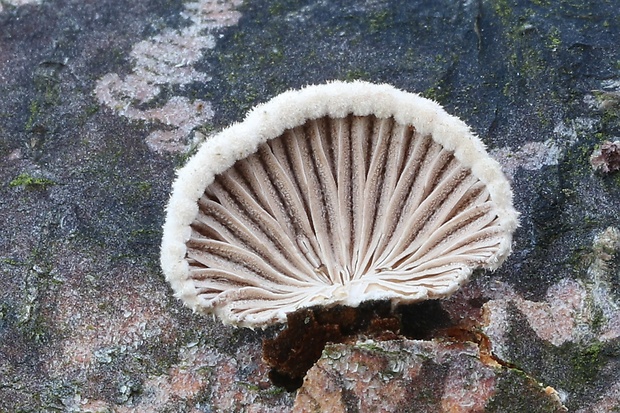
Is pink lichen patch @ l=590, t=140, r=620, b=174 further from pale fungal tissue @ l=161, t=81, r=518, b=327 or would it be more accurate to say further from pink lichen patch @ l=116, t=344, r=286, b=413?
pink lichen patch @ l=116, t=344, r=286, b=413

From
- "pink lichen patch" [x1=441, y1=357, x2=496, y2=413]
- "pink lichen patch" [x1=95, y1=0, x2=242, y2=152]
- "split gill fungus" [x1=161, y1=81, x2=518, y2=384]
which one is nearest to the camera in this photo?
"pink lichen patch" [x1=441, y1=357, x2=496, y2=413]

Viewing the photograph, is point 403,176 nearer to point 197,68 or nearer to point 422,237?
point 422,237

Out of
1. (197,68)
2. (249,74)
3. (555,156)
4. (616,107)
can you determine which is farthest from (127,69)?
(616,107)

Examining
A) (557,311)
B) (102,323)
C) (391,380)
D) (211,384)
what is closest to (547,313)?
(557,311)

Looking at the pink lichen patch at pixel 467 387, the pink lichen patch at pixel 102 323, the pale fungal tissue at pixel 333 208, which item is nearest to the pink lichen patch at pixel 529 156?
the pale fungal tissue at pixel 333 208

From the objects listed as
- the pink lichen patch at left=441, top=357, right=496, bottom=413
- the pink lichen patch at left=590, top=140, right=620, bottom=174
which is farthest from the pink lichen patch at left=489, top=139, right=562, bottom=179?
the pink lichen patch at left=441, top=357, right=496, bottom=413

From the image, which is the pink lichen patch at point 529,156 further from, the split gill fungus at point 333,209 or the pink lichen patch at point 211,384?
the pink lichen patch at point 211,384
